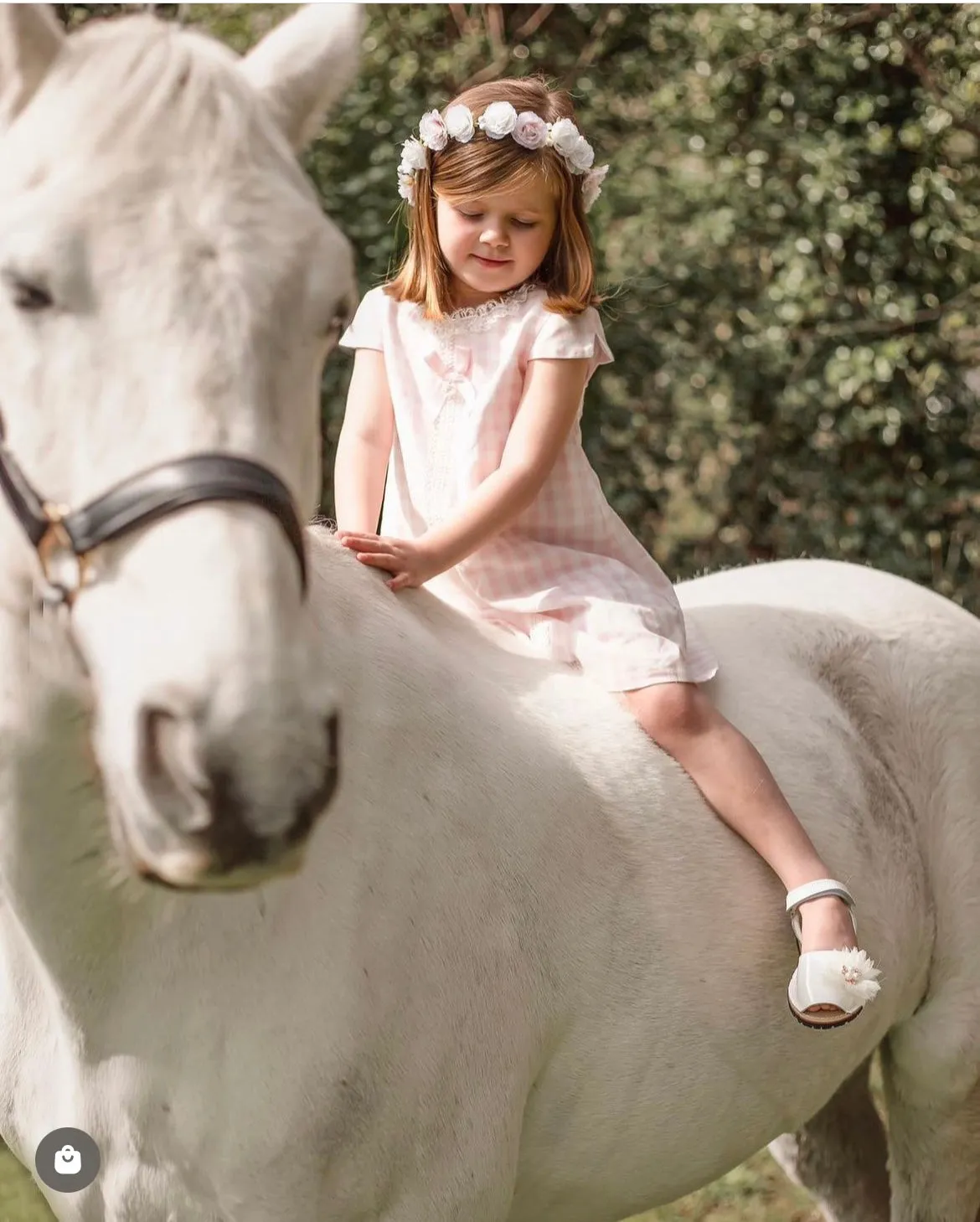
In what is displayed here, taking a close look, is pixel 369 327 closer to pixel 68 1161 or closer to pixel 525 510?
pixel 525 510

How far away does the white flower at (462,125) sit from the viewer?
2.33 metres

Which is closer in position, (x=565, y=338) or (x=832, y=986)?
(x=832, y=986)

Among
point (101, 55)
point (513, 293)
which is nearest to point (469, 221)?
point (513, 293)

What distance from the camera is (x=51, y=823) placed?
5.21ft

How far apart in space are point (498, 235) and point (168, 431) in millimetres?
1155

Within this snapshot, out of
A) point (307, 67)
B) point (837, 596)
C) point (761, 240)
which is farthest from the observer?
point (761, 240)

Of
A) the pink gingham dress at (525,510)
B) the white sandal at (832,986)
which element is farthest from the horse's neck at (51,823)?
the white sandal at (832,986)

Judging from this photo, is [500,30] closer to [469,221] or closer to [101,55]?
[469,221]

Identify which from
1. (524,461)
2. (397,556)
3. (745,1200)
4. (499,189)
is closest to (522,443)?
(524,461)

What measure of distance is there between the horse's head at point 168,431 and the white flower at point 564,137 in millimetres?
1004

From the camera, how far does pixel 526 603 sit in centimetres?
232

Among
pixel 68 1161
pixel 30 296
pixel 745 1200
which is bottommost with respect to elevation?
pixel 745 1200

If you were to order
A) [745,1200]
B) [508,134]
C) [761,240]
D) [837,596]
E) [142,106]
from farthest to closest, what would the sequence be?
[761,240]
[745,1200]
[837,596]
[508,134]
[142,106]

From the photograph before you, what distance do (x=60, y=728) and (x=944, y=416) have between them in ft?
16.8
